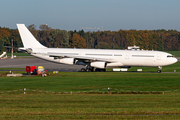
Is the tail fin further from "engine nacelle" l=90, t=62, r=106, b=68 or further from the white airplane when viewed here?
"engine nacelle" l=90, t=62, r=106, b=68

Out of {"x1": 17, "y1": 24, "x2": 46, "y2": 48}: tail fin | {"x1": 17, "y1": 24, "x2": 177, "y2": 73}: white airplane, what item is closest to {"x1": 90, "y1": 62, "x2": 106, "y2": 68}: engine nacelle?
{"x1": 17, "y1": 24, "x2": 177, "y2": 73}: white airplane

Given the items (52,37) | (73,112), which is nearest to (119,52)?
(73,112)

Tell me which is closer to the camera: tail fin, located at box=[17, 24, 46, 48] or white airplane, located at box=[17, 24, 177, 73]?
white airplane, located at box=[17, 24, 177, 73]

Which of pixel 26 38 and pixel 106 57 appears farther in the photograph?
pixel 26 38

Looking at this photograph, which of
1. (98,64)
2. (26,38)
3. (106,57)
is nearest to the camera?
(98,64)

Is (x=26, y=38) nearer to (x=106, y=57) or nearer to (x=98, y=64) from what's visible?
(x=98, y=64)

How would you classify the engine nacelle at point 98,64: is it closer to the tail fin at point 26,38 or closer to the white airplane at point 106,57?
the white airplane at point 106,57

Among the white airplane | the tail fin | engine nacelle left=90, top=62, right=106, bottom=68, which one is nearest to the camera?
the white airplane

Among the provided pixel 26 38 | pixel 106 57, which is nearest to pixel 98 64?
pixel 106 57

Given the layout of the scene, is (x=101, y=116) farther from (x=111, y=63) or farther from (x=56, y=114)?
(x=111, y=63)

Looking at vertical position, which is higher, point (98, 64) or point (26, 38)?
point (26, 38)

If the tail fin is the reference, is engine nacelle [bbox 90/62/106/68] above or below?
below

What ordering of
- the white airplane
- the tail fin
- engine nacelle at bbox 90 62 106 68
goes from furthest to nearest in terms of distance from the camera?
the tail fin → engine nacelle at bbox 90 62 106 68 → the white airplane

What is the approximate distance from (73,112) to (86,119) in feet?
6.79
